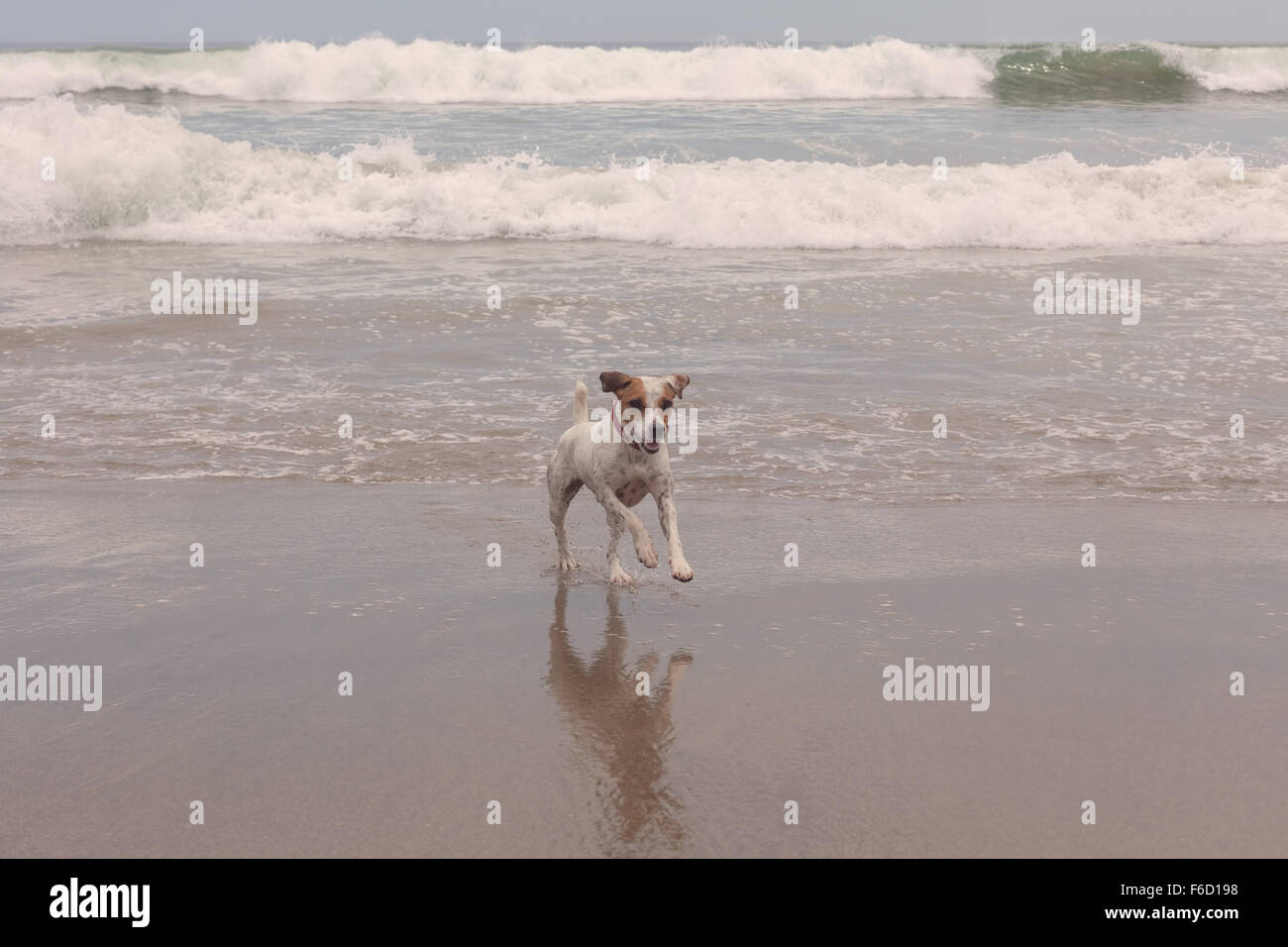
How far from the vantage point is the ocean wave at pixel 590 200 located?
1911cm

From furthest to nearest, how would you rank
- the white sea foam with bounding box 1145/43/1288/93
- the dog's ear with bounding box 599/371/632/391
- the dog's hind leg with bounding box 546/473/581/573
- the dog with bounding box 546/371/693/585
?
1. the white sea foam with bounding box 1145/43/1288/93
2. the dog's hind leg with bounding box 546/473/581/573
3. the dog's ear with bounding box 599/371/632/391
4. the dog with bounding box 546/371/693/585

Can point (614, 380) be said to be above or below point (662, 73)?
A: below

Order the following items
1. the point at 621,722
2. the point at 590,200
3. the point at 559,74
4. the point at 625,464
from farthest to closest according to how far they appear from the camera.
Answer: the point at 559,74, the point at 590,200, the point at 625,464, the point at 621,722

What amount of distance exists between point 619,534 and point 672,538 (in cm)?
43

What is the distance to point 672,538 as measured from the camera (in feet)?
19.0

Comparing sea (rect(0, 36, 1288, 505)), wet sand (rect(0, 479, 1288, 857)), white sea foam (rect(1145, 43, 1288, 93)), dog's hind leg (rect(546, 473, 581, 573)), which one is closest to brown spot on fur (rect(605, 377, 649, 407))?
dog's hind leg (rect(546, 473, 581, 573))

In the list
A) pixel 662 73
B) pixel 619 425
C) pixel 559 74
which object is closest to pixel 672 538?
pixel 619 425

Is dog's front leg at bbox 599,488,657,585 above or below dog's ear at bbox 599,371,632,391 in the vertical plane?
below

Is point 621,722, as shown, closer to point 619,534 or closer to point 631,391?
point 619,534

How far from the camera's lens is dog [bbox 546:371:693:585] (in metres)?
5.72

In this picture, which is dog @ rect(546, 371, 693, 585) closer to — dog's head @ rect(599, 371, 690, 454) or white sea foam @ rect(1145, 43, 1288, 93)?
dog's head @ rect(599, 371, 690, 454)

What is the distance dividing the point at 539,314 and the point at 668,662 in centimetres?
863

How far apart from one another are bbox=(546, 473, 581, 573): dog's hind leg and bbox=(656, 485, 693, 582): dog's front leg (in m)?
0.57
